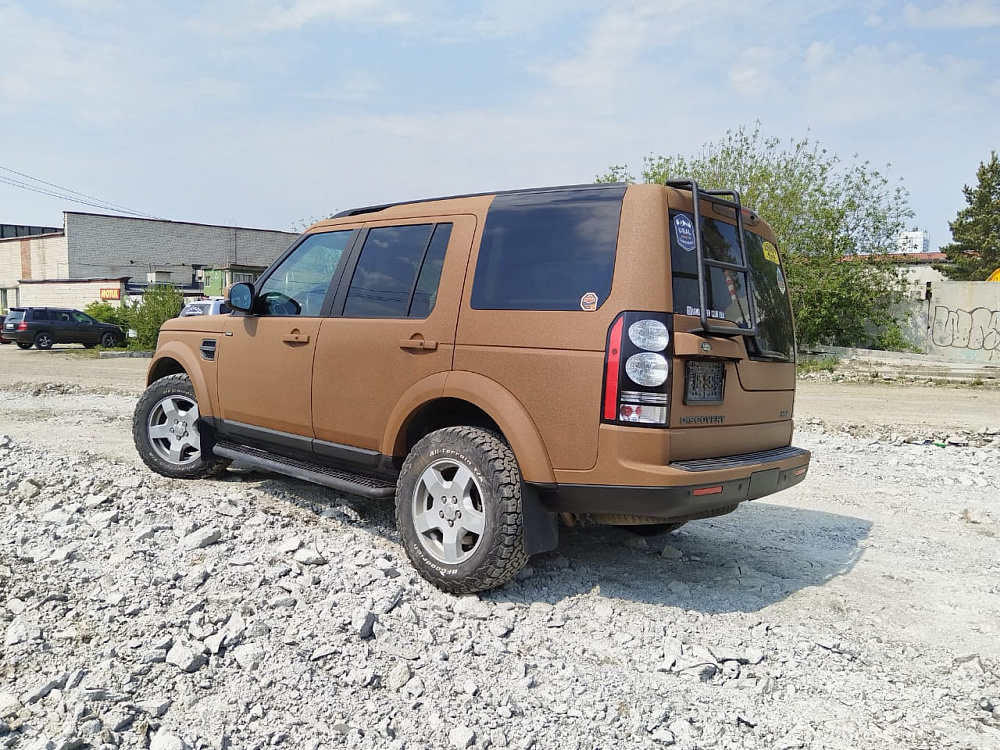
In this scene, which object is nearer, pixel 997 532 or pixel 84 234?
pixel 997 532

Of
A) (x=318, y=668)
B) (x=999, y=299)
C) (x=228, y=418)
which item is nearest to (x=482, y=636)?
(x=318, y=668)

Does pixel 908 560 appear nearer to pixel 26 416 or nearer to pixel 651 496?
pixel 651 496

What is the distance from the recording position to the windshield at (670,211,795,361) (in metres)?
3.78

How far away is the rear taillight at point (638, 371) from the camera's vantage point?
3551 millimetres

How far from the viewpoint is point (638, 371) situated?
3.55 meters

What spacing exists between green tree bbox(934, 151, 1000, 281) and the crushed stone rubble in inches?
1845

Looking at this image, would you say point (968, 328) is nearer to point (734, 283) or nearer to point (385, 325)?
point (734, 283)

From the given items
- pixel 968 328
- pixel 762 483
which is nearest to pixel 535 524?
pixel 762 483

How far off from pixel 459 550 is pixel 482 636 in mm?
491

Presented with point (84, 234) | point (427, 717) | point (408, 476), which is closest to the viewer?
point (427, 717)

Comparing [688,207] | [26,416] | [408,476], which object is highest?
[688,207]

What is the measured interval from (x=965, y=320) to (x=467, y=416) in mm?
20396

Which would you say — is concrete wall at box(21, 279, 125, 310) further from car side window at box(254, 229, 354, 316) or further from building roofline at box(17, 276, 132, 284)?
car side window at box(254, 229, 354, 316)

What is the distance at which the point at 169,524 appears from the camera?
4770mm
